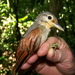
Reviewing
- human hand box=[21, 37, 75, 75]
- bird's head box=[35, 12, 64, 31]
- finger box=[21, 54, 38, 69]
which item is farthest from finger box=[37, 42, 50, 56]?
bird's head box=[35, 12, 64, 31]

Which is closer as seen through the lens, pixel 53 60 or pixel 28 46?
pixel 28 46

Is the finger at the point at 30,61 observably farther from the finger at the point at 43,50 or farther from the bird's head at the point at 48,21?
the bird's head at the point at 48,21

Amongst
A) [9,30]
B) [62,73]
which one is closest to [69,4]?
[9,30]

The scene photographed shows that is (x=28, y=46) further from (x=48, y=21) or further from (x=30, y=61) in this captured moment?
(x=48, y=21)

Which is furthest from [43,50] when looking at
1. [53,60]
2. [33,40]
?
[53,60]

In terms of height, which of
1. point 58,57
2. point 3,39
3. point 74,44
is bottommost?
point 74,44

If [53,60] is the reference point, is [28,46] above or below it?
above

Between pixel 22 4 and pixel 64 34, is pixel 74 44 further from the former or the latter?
pixel 22 4

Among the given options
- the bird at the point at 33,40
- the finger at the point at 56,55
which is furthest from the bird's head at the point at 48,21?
the finger at the point at 56,55
